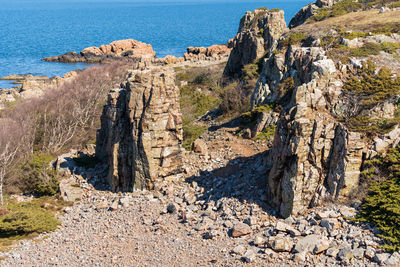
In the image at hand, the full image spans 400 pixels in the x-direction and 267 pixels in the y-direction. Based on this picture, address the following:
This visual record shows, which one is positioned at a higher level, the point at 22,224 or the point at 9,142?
the point at 9,142

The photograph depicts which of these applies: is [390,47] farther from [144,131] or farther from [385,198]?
[144,131]

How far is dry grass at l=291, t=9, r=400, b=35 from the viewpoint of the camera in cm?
2751

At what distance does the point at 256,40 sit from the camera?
4150cm

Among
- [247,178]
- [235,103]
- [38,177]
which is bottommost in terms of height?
[38,177]

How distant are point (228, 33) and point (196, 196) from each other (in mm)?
142139

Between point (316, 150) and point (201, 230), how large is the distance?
5519 millimetres

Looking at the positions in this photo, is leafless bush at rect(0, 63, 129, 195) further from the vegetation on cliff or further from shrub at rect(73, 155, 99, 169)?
the vegetation on cliff

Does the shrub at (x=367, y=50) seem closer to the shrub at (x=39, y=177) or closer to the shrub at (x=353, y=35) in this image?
the shrub at (x=353, y=35)

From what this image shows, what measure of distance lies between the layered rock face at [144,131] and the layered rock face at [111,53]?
243 feet

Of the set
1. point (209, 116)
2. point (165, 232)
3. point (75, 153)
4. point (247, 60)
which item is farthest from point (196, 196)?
point (247, 60)

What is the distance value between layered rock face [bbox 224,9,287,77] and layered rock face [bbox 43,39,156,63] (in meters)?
49.8

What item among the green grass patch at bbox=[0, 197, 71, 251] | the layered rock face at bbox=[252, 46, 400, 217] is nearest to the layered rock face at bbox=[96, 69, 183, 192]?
the green grass patch at bbox=[0, 197, 71, 251]

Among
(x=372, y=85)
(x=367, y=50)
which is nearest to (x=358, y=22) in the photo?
(x=367, y=50)

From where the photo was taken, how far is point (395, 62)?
18.8m
